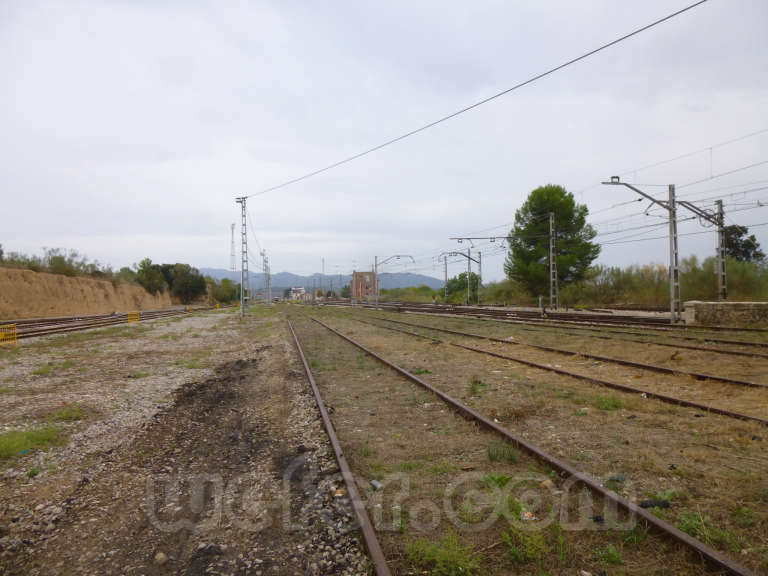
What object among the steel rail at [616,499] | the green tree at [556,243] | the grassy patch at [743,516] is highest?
the green tree at [556,243]

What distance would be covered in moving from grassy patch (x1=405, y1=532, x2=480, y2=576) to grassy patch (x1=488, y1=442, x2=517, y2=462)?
1.78 m

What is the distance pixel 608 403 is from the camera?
731cm

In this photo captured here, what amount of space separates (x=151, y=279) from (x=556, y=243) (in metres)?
60.1

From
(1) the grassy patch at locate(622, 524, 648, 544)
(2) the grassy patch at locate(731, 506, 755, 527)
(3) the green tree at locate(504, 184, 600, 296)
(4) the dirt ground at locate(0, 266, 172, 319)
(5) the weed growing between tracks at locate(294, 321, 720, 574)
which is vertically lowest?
(5) the weed growing between tracks at locate(294, 321, 720, 574)

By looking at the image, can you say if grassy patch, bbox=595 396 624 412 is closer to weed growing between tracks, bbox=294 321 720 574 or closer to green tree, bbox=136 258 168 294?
weed growing between tracks, bbox=294 321 720 574

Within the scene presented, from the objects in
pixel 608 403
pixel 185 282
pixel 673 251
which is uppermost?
pixel 185 282

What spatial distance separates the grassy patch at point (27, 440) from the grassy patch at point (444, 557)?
18.2 ft

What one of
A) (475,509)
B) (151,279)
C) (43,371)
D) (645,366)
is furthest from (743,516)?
(151,279)

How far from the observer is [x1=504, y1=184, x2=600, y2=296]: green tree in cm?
4409

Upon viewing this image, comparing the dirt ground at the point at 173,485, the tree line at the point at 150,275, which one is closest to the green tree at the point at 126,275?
the tree line at the point at 150,275

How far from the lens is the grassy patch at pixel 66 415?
743 cm

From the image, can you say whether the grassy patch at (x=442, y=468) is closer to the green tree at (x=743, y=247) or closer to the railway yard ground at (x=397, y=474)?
the railway yard ground at (x=397, y=474)

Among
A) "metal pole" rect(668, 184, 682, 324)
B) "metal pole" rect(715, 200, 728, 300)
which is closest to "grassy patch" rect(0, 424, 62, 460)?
"metal pole" rect(668, 184, 682, 324)

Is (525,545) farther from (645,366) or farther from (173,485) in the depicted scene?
(645,366)
